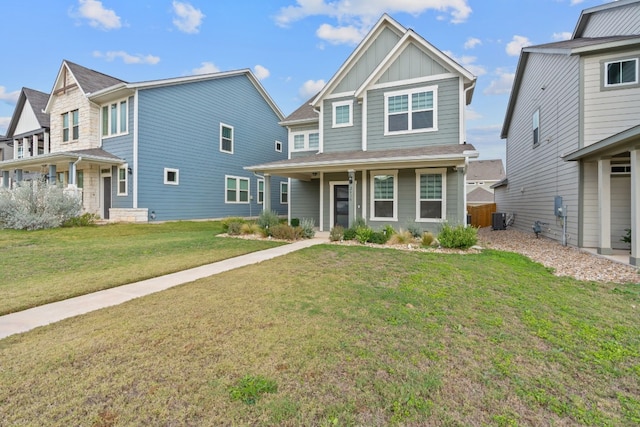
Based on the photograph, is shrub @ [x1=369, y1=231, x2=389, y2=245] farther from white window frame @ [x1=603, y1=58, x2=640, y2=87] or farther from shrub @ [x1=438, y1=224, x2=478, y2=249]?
white window frame @ [x1=603, y1=58, x2=640, y2=87]

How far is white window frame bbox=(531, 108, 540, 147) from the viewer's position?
41.9 ft

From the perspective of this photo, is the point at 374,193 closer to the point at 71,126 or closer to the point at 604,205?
the point at 604,205

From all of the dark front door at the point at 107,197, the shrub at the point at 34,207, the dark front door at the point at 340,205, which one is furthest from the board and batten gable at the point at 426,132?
the dark front door at the point at 107,197

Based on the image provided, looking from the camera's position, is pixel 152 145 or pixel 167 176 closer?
pixel 152 145

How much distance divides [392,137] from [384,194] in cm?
230

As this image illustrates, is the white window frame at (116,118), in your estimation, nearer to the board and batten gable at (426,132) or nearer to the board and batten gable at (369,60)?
the board and batten gable at (369,60)

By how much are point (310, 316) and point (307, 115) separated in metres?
13.0

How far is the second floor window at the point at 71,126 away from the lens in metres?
17.0

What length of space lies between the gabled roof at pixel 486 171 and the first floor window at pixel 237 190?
31.8 meters

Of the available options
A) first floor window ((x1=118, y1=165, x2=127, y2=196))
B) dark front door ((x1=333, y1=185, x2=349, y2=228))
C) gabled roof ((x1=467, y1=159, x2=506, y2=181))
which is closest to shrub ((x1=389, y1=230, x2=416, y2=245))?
dark front door ((x1=333, y1=185, x2=349, y2=228))

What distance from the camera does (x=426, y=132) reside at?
11750 mm

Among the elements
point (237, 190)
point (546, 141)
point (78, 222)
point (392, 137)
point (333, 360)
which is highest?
point (392, 137)

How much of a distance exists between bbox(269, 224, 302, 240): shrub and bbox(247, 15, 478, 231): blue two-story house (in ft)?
6.39

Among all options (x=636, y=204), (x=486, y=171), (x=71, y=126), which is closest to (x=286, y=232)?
(x=636, y=204)
